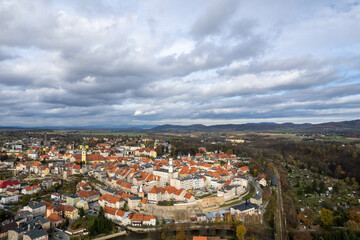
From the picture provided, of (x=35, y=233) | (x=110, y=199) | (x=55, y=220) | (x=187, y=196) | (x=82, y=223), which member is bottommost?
(x=82, y=223)

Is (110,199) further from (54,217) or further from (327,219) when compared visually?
(327,219)

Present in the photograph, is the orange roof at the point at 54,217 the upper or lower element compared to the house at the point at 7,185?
lower

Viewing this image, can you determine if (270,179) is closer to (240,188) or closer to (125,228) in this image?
(240,188)

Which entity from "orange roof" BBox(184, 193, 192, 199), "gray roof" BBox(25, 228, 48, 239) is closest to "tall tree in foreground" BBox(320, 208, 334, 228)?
"orange roof" BBox(184, 193, 192, 199)

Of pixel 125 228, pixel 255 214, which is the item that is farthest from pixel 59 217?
pixel 255 214

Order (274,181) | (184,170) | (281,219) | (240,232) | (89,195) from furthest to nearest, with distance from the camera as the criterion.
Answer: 1. (274,181)
2. (184,170)
3. (89,195)
4. (281,219)
5. (240,232)

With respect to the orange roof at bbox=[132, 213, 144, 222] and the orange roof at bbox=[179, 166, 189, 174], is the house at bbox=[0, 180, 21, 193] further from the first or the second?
the orange roof at bbox=[179, 166, 189, 174]

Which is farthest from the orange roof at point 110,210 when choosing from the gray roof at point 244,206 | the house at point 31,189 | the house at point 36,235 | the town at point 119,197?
the gray roof at point 244,206

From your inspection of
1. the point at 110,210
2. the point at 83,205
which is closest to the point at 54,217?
the point at 83,205

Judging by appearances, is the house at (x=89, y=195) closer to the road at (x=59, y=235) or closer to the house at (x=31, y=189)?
the road at (x=59, y=235)

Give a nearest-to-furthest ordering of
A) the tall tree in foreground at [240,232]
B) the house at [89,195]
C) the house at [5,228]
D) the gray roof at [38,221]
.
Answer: the house at [5,228], the tall tree in foreground at [240,232], the gray roof at [38,221], the house at [89,195]

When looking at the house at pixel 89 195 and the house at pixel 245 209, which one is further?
the house at pixel 89 195

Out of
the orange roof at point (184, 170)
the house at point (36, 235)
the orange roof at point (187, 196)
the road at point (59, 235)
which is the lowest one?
the road at point (59, 235)
